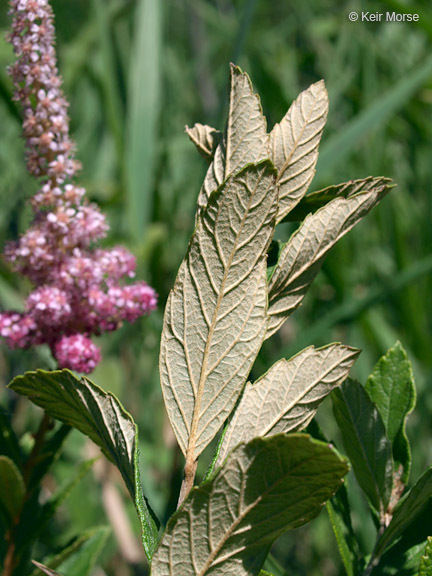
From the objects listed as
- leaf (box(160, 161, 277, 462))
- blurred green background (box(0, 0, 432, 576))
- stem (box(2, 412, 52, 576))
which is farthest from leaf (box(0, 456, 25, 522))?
blurred green background (box(0, 0, 432, 576))

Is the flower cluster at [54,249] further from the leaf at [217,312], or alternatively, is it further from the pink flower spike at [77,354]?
the leaf at [217,312]

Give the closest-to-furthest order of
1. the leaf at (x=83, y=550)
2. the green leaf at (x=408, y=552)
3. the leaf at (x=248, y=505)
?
1. the leaf at (x=248, y=505)
2. the green leaf at (x=408, y=552)
3. the leaf at (x=83, y=550)

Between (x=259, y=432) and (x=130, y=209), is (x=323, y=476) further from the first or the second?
(x=130, y=209)

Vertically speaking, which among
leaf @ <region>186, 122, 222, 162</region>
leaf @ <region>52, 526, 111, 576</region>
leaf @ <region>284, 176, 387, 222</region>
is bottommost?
leaf @ <region>52, 526, 111, 576</region>

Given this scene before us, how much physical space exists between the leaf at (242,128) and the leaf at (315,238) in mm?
48

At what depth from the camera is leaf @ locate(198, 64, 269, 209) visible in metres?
0.34

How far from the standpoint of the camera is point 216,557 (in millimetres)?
291

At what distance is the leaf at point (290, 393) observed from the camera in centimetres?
31

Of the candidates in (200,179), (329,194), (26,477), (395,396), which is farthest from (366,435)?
(200,179)

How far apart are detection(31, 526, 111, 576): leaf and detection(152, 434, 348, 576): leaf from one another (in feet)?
0.71

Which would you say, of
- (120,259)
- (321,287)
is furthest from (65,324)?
(321,287)

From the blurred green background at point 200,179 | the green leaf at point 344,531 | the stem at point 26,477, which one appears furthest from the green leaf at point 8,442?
the blurred green background at point 200,179

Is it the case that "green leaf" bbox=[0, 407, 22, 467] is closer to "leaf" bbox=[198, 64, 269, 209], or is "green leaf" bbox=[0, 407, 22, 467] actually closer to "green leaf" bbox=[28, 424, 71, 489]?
"green leaf" bbox=[28, 424, 71, 489]

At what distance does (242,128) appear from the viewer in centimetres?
35
